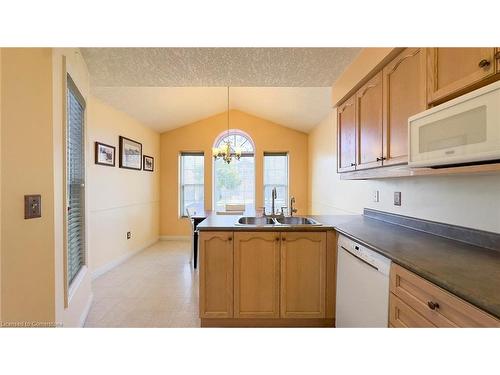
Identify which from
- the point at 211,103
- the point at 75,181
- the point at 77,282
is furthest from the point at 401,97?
the point at 211,103

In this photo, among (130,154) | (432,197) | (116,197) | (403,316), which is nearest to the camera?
(403,316)

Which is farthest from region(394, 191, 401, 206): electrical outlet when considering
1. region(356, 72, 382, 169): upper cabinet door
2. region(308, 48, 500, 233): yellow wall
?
region(356, 72, 382, 169): upper cabinet door

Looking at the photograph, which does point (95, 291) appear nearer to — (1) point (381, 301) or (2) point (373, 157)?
(1) point (381, 301)

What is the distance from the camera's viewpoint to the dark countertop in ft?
2.71

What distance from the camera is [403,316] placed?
115cm

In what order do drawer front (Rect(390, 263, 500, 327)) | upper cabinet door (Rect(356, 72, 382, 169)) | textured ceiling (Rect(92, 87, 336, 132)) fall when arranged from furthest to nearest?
textured ceiling (Rect(92, 87, 336, 132))
upper cabinet door (Rect(356, 72, 382, 169))
drawer front (Rect(390, 263, 500, 327))

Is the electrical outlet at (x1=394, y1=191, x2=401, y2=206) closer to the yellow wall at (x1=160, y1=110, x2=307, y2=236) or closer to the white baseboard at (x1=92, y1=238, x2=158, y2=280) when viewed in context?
the yellow wall at (x1=160, y1=110, x2=307, y2=236)

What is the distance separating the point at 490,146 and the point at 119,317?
9.51ft

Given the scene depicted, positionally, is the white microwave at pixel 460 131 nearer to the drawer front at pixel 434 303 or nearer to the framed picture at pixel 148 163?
the drawer front at pixel 434 303

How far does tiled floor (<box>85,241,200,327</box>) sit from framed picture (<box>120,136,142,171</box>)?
165 cm

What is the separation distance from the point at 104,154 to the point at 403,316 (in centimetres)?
386

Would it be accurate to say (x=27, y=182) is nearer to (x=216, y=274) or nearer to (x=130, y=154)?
(x=216, y=274)

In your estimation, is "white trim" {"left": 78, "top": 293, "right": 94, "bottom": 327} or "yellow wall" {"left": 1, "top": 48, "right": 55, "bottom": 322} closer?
"yellow wall" {"left": 1, "top": 48, "right": 55, "bottom": 322}

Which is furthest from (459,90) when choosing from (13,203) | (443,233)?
(13,203)
